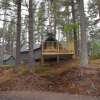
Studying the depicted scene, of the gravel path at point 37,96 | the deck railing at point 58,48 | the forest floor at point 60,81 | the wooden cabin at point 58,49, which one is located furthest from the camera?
the deck railing at point 58,48

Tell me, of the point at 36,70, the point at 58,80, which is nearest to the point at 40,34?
the point at 36,70

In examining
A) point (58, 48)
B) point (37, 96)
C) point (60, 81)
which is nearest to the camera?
point (37, 96)

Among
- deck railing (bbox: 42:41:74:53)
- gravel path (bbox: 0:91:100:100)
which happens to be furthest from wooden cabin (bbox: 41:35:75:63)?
gravel path (bbox: 0:91:100:100)

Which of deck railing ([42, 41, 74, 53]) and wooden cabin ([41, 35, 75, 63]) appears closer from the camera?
wooden cabin ([41, 35, 75, 63])

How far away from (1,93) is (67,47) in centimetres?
829

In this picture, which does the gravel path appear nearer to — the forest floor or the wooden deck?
the forest floor

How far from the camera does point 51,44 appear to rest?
22.8m

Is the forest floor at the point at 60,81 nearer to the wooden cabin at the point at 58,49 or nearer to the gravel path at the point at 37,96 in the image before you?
the gravel path at the point at 37,96

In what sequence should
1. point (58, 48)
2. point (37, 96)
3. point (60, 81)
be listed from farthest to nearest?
point (58, 48) < point (60, 81) < point (37, 96)

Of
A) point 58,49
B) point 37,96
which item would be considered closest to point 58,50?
point 58,49

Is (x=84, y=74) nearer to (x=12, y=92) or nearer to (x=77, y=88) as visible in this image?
(x=77, y=88)

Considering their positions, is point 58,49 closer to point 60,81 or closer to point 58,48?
point 58,48

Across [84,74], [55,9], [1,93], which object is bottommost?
[1,93]

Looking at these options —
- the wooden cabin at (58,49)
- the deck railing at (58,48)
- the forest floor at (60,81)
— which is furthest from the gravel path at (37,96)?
the deck railing at (58,48)
